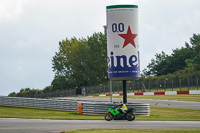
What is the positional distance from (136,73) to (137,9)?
4.38 meters

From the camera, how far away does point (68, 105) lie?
39.7m

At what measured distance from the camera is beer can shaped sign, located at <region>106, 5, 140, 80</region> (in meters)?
32.1

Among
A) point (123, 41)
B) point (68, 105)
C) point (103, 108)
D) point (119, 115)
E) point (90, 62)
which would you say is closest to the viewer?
point (119, 115)

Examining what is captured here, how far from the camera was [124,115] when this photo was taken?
3002 centimetres

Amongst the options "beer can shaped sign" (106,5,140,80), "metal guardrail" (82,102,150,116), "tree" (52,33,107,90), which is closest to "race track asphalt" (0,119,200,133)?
"metal guardrail" (82,102,150,116)

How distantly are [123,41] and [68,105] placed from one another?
966cm

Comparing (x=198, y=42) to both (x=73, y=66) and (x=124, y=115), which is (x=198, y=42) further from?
(x=124, y=115)

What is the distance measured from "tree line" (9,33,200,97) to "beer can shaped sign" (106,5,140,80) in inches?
3672

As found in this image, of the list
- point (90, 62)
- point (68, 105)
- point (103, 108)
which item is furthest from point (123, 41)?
point (90, 62)

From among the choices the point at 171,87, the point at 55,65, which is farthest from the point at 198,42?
the point at 171,87

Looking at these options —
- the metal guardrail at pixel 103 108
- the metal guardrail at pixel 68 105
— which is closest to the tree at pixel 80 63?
the metal guardrail at pixel 68 105

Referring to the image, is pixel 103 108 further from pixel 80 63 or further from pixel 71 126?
pixel 80 63

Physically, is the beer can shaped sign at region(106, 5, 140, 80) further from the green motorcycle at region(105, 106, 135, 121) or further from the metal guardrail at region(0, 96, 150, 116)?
the green motorcycle at region(105, 106, 135, 121)

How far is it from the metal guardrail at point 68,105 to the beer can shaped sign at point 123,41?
2204 mm
